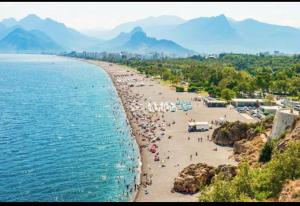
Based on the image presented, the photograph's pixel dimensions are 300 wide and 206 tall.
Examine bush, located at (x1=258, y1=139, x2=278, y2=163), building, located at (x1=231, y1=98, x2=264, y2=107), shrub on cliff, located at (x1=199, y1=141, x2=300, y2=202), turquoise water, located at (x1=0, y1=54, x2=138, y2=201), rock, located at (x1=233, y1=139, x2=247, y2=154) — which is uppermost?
shrub on cliff, located at (x1=199, y1=141, x2=300, y2=202)

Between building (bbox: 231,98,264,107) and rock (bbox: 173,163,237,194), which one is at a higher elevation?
building (bbox: 231,98,264,107)

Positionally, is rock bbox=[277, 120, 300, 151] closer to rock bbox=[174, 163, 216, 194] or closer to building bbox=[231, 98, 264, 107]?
rock bbox=[174, 163, 216, 194]

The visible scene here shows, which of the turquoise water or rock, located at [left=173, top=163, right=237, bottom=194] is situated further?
the turquoise water

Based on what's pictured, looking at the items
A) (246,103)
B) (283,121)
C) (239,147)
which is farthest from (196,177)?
(246,103)

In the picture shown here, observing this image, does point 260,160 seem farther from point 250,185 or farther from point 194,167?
point 250,185

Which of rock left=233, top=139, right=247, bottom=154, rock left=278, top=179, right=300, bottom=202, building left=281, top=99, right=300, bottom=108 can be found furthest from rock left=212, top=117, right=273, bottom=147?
rock left=278, top=179, right=300, bottom=202

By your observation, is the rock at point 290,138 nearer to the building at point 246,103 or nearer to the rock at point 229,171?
the rock at point 229,171

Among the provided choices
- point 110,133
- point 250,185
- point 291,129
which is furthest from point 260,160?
point 110,133
